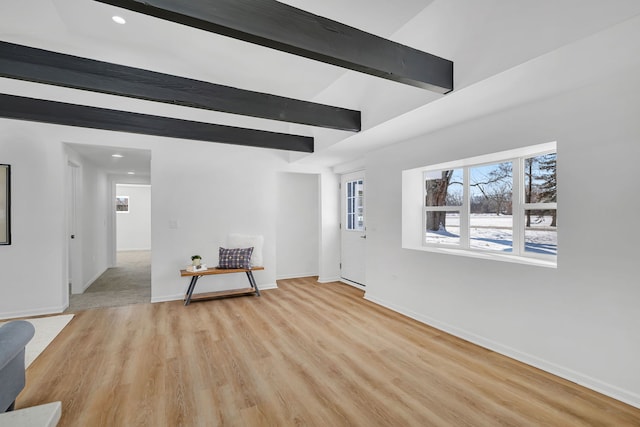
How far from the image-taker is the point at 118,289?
17.3 feet

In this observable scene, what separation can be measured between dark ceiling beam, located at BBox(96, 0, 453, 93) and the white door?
129 inches

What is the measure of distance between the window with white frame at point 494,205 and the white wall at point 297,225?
2.66 meters

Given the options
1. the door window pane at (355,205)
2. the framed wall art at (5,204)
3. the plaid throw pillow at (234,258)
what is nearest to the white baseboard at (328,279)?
the door window pane at (355,205)

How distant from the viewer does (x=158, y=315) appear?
392 cm

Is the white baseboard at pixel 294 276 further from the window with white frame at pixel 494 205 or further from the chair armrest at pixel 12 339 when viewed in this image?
the chair armrest at pixel 12 339

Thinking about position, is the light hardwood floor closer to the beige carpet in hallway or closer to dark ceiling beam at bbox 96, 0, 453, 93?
the beige carpet in hallway

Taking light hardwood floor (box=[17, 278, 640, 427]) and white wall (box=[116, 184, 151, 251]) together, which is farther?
white wall (box=[116, 184, 151, 251])

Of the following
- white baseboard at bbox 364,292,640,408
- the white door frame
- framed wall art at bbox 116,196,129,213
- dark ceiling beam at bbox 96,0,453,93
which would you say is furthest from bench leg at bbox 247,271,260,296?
framed wall art at bbox 116,196,129,213

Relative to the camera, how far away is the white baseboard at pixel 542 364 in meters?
2.09

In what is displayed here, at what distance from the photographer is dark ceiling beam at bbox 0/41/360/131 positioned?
2107 mm

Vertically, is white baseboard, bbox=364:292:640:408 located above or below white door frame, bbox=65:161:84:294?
below

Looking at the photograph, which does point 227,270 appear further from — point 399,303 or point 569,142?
point 569,142

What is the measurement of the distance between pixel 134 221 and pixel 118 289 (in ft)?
20.5

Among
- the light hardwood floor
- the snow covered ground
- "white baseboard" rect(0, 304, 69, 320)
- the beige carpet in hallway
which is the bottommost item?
the beige carpet in hallway
